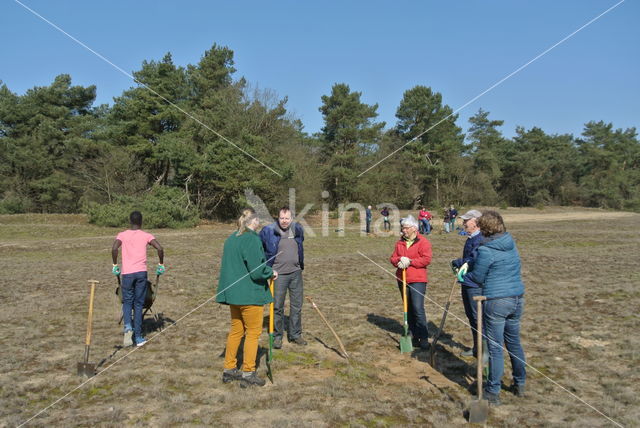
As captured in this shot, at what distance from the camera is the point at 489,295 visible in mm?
4859

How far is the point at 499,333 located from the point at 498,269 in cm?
67

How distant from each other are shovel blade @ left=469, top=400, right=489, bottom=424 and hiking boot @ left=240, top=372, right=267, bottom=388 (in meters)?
2.27

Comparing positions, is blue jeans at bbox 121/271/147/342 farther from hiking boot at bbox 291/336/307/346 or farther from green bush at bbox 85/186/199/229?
green bush at bbox 85/186/199/229

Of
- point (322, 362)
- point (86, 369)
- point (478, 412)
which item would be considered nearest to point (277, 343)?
point (322, 362)

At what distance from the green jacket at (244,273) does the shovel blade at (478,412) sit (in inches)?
96.4

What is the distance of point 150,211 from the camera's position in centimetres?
3272

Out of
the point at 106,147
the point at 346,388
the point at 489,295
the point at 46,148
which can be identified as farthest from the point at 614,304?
the point at 46,148

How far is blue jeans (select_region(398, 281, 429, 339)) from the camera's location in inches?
260

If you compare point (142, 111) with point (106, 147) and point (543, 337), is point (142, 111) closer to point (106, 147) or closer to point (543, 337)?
point (106, 147)

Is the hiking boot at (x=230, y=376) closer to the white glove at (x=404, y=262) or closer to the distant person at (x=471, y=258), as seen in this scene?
the white glove at (x=404, y=262)

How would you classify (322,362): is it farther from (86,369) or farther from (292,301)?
(86,369)

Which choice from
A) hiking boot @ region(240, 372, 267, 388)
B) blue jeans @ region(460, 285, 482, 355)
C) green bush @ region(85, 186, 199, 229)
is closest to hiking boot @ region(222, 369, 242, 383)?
hiking boot @ region(240, 372, 267, 388)

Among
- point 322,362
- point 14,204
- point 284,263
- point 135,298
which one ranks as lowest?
point 322,362

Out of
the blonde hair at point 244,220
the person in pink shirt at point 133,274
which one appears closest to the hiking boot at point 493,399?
the blonde hair at point 244,220
